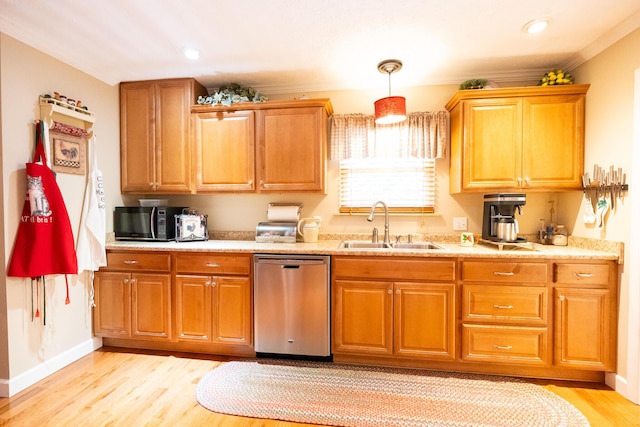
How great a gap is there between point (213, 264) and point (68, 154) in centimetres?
141

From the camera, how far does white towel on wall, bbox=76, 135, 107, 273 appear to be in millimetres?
2422

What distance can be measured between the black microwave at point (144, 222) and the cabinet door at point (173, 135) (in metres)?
0.24

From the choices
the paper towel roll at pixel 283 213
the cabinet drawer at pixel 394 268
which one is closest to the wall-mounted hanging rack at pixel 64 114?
the paper towel roll at pixel 283 213

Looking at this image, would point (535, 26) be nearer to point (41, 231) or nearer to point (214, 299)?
point (214, 299)

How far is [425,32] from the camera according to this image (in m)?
2.09

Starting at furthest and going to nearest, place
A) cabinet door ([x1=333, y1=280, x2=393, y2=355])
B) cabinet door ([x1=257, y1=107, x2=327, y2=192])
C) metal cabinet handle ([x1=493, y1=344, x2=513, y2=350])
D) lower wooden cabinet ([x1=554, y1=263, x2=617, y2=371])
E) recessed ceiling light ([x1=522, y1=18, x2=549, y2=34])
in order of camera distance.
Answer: cabinet door ([x1=257, y1=107, x2=327, y2=192])
cabinet door ([x1=333, y1=280, x2=393, y2=355])
metal cabinet handle ([x1=493, y1=344, x2=513, y2=350])
lower wooden cabinet ([x1=554, y1=263, x2=617, y2=371])
recessed ceiling light ([x1=522, y1=18, x2=549, y2=34])

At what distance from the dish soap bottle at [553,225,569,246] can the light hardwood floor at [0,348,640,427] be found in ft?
3.44

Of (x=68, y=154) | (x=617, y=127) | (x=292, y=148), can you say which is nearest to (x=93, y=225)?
(x=68, y=154)

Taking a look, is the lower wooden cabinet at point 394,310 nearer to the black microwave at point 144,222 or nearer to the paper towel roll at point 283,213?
the paper towel roll at point 283,213

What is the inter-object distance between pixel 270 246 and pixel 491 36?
2285 mm

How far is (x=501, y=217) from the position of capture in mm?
2465

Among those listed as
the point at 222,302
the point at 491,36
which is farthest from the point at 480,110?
the point at 222,302

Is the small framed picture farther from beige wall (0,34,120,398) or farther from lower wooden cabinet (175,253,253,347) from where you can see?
lower wooden cabinet (175,253,253,347)

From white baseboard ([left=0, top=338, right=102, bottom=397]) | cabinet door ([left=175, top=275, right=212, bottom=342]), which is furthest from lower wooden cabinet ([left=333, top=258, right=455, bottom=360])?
white baseboard ([left=0, top=338, right=102, bottom=397])
